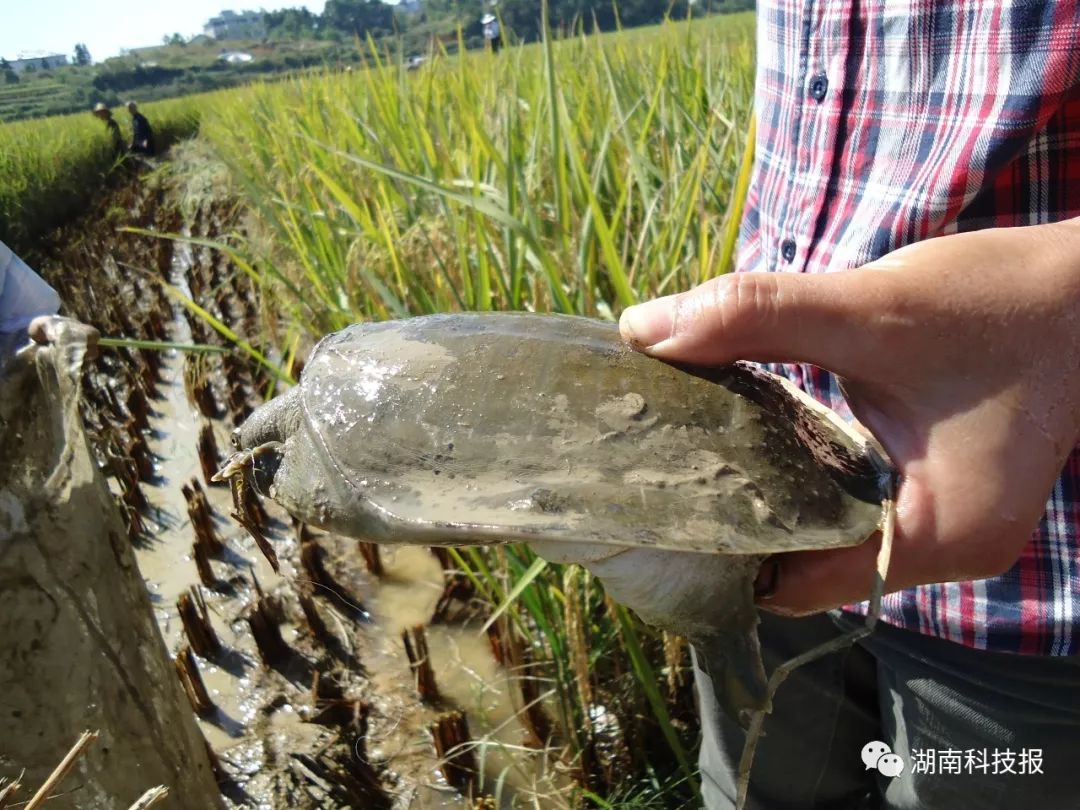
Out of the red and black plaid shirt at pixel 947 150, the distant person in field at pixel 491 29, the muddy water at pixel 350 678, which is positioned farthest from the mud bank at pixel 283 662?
the distant person in field at pixel 491 29

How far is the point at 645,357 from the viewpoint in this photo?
0.71 metres

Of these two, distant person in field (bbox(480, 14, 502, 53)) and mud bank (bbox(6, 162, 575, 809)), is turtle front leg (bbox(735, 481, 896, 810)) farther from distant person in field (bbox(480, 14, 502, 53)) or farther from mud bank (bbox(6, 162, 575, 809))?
distant person in field (bbox(480, 14, 502, 53))

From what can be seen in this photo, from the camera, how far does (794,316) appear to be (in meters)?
0.64

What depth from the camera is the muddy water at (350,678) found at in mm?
1646

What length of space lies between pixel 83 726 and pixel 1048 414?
1216mm

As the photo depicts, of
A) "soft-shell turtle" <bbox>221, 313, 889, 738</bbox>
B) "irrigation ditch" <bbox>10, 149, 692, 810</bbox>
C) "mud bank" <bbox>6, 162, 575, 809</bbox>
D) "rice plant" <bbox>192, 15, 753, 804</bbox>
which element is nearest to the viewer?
"soft-shell turtle" <bbox>221, 313, 889, 738</bbox>

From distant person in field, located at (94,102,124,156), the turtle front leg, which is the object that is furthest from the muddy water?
distant person in field, located at (94,102,124,156)

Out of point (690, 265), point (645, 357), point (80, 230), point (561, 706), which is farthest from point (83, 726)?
point (80, 230)

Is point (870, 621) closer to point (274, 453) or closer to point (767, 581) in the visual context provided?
point (767, 581)

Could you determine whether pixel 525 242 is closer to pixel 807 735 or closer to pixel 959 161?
pixel 959 161

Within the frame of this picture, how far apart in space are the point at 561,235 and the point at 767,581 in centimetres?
86

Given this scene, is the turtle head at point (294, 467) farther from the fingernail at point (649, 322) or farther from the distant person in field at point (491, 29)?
the distant person in field at point (491, 29)

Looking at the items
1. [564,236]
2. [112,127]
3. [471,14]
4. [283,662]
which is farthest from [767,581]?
[112,127]

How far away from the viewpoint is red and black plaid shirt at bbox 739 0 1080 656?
26.5 inches
